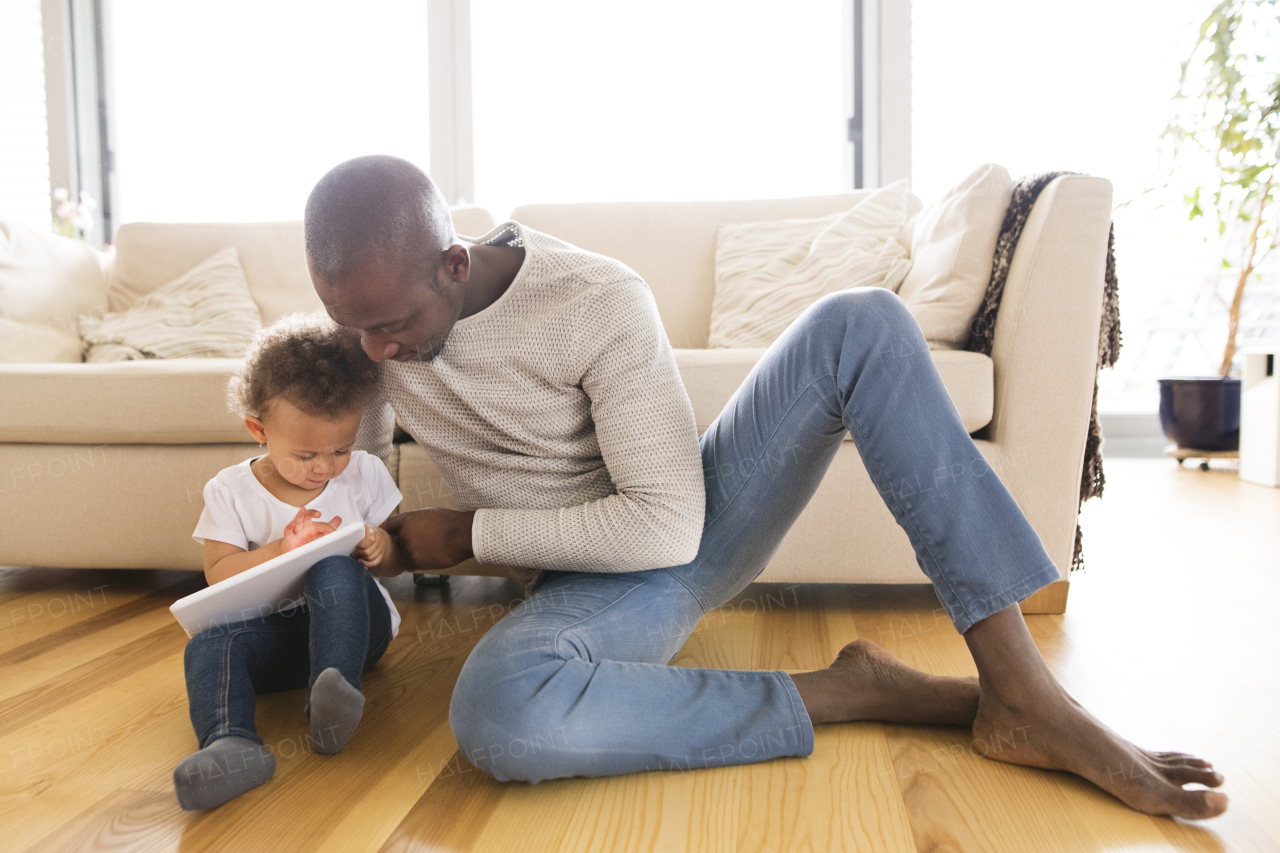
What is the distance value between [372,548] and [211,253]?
5.74 feet

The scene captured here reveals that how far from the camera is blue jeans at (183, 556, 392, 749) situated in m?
0.94

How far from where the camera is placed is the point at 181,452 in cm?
Result: 166

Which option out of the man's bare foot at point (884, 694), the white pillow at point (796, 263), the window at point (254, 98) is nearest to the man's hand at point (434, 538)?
the man's bare foot at point (884, 694)

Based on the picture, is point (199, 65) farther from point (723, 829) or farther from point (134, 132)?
point (723, 829)

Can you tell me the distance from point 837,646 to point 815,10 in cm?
290

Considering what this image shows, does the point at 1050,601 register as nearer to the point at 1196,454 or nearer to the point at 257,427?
the point at 257,427

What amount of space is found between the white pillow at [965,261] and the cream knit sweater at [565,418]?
2.48ft

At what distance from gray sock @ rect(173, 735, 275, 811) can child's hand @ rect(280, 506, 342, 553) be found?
239 mm

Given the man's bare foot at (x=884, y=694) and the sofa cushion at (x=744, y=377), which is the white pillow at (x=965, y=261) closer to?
the sofa cushion at (x=744, y=377)

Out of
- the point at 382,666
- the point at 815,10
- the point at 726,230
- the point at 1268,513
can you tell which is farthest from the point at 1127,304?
the point at 382,666

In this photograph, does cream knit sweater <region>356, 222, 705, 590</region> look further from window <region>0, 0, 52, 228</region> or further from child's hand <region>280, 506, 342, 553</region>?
window <region>0, 0, 52, 228</region>

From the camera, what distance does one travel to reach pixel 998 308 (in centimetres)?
152

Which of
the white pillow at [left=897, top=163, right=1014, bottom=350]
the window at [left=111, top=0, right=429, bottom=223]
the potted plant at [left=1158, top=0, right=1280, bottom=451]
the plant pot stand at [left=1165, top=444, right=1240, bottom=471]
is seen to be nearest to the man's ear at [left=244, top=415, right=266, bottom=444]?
the white pillow at [left=897, top=163, right=1014, bottom=350]

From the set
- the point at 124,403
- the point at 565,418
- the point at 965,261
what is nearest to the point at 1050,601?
the point at 965,261
